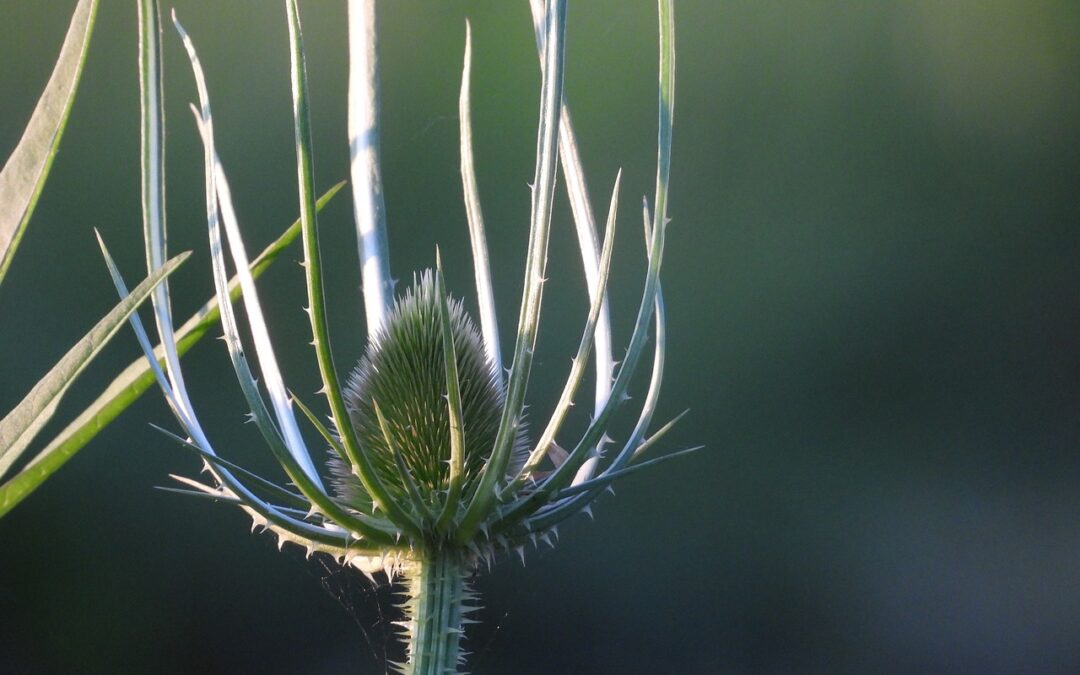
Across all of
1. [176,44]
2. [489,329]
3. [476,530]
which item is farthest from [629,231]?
[476,530]

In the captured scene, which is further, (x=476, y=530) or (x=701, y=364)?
(x=701, y=364)

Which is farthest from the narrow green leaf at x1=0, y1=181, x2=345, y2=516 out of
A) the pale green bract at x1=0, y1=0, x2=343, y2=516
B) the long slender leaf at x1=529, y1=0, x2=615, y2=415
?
the long slender leaf at x1=529, y1=0, x2=615, y2=415

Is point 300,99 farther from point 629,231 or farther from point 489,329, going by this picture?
point 629,231

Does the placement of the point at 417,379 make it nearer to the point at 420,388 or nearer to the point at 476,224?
the point at 420,388

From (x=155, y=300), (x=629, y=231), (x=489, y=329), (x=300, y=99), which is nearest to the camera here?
(x=300, y=99)

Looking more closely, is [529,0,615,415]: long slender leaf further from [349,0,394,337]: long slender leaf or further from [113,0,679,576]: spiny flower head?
[349,0,394,337]: long slender leaf

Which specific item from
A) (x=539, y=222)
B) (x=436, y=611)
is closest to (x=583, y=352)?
(x=539, y=222)

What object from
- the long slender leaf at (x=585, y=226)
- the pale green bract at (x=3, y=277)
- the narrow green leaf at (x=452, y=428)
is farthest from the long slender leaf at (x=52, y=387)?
the long slender leaf at (x=585, y=226)
